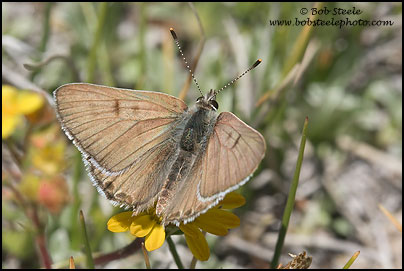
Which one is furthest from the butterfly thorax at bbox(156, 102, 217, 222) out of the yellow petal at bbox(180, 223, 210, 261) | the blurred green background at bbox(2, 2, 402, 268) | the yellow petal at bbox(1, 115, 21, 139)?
the yellow petal at bbox(1, 115, 21, 139)

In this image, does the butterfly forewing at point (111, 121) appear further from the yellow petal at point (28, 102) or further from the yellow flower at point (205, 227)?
the yellow petal at point (28, 102)

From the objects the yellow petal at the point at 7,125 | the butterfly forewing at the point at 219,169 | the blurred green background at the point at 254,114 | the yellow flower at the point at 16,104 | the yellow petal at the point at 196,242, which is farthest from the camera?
the blurred green background at the point at 254,114

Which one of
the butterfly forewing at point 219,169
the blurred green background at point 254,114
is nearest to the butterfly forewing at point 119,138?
the butterfly forewing at point 219,169

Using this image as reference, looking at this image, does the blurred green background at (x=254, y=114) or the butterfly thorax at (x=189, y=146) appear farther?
the blurred green background at (x=254, y=114)

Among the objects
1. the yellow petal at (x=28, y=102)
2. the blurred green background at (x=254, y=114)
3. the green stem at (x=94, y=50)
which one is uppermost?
the green stem at (x=94, y=50)

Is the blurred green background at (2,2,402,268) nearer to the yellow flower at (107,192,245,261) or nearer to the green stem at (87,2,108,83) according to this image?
the green stem at (87,2,108,83)

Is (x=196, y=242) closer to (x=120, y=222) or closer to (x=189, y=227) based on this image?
(x=189, y=227)

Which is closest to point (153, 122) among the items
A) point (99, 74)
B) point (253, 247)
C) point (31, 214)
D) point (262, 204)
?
point (31, 214)

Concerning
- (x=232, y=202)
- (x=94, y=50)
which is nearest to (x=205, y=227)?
(x=232, y=202)
